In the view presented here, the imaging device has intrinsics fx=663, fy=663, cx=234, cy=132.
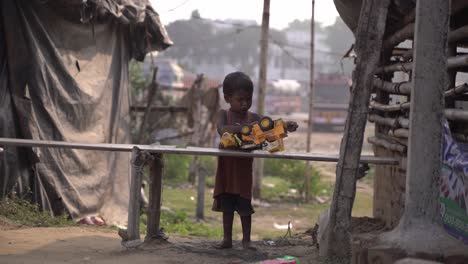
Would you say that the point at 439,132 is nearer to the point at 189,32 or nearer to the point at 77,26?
the point at 77,26

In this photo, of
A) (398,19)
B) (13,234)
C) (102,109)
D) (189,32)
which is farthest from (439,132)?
(189,32)

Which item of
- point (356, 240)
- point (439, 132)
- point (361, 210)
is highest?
point (439, 132)

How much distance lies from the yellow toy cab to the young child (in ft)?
0.25

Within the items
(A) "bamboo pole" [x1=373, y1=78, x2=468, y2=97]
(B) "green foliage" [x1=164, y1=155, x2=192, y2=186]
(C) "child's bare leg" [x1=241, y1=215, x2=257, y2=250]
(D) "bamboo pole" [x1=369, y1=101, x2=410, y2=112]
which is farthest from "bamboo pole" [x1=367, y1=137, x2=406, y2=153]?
(B) "green foliage" [x1=164, y1=155, x2=192, y2=186]

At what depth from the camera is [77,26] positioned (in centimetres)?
855

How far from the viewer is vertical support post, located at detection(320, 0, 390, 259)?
4.26 m

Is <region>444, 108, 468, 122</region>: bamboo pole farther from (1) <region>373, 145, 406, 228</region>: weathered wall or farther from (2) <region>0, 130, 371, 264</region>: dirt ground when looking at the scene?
(2) <region>0, 130, 371, 264</region>: dirt ground

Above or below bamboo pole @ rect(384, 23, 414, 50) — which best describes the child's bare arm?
below

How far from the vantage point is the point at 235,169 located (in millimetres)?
5199

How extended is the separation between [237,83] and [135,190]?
1197 millimetres

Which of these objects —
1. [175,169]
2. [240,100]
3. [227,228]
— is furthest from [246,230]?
[175,169]

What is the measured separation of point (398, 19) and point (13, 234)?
392cm

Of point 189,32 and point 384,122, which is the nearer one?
point 384,122

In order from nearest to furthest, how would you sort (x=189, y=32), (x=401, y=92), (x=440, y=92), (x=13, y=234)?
(x=440, y=92), (x=401, y=92), (x=13, y=234), (x=189, y=32)
